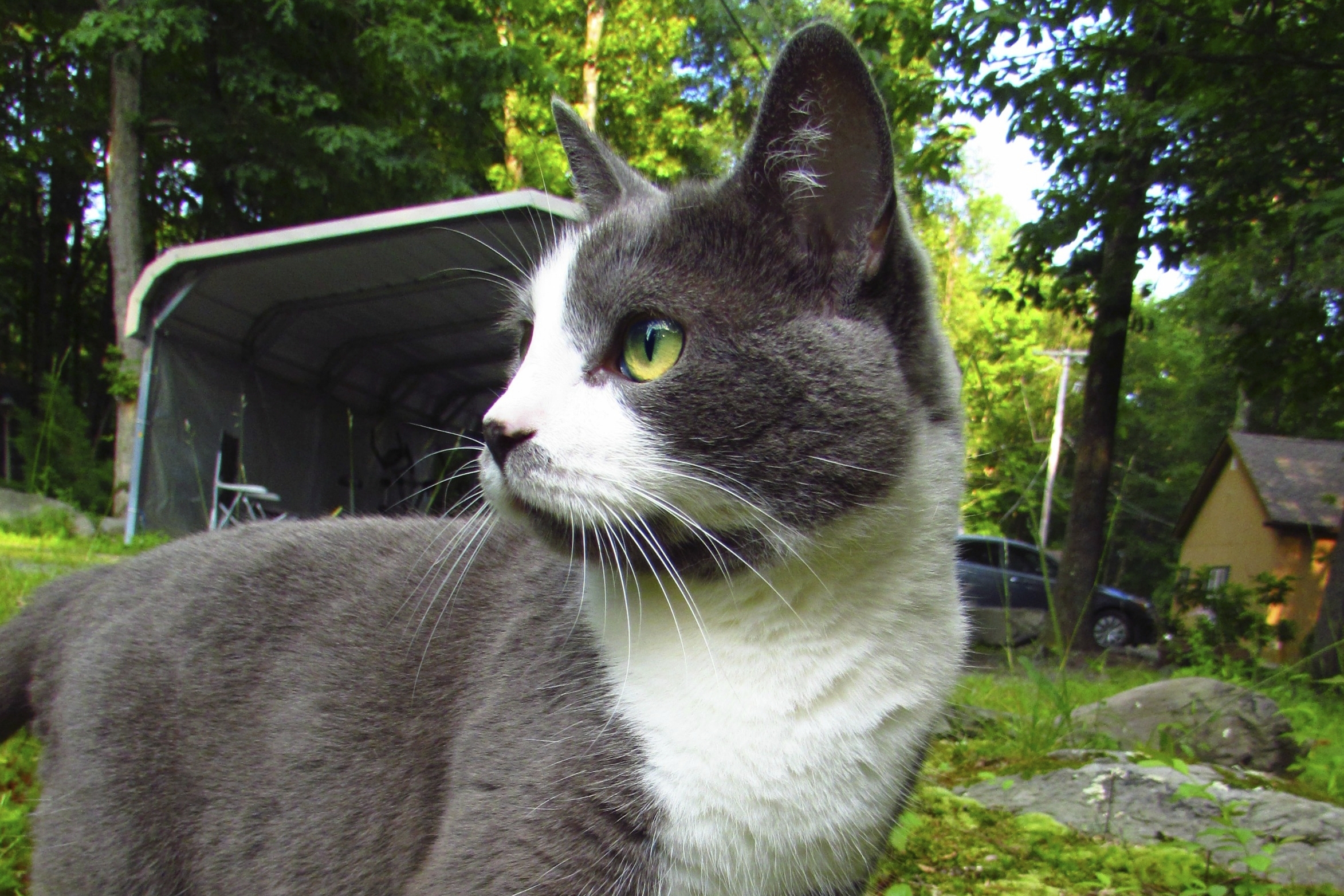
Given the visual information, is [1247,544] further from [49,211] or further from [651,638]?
[49,211]

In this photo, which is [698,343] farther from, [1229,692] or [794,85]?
[1229,692]

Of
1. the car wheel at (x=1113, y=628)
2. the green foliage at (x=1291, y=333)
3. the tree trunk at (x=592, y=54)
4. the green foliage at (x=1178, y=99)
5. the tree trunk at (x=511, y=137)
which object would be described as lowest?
the car wheel at (x=1113, y=628)

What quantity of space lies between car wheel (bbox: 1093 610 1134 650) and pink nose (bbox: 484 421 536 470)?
1658cm

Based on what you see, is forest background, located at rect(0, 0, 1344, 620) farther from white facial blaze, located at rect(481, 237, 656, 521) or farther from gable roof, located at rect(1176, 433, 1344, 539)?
gable roof, located at rect(1176, 433, 1344, 539)

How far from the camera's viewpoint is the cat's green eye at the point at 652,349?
1.35 m

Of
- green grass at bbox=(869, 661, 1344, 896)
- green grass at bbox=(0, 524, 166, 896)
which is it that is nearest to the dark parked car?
green grass at bbox=(869, 661, 1344, 896)

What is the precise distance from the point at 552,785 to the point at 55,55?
16286 mm

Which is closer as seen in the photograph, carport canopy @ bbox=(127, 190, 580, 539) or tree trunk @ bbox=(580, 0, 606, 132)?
carport canopy @ bbox=(127, 190, 580, 539)

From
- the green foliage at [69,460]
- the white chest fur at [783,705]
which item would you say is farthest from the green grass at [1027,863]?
the green foliage at [69,460]

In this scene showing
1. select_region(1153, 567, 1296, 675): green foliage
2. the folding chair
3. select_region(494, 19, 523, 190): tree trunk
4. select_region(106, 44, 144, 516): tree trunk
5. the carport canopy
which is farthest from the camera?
select_region(494, 19, 523, 190): tree trunk

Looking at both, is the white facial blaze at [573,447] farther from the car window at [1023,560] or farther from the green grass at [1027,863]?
the car window at [1023,560]

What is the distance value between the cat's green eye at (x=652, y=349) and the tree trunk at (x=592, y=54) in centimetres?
1680

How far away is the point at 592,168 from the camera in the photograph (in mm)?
1898

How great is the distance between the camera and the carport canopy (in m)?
6.73
